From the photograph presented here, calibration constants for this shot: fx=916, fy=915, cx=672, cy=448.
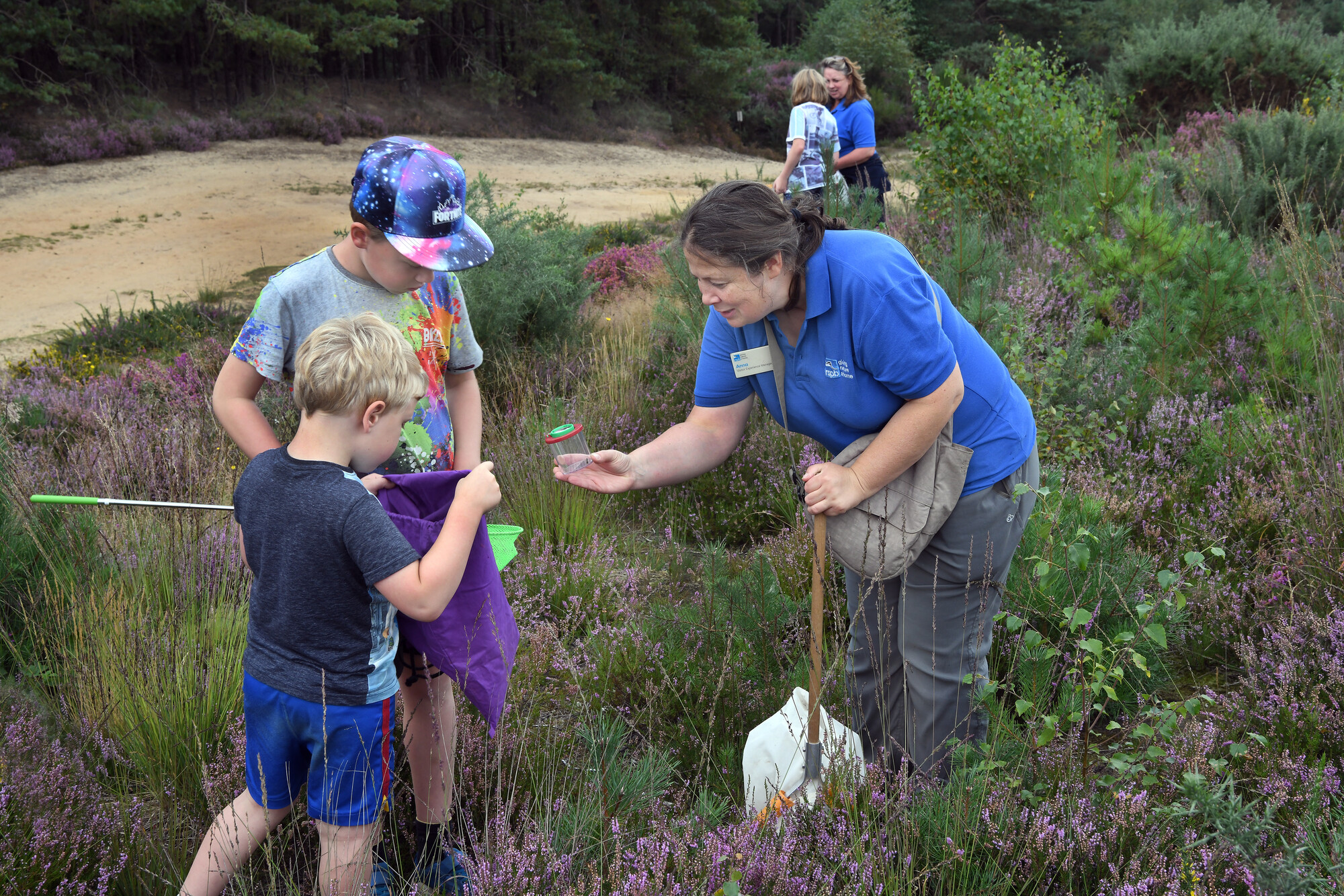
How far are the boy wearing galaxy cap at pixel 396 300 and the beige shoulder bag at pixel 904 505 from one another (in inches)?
33.8

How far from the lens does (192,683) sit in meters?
2.52

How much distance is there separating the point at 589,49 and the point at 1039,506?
29196mm

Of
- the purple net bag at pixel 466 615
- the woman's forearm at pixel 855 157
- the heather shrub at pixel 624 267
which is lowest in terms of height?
the heather shrub at pixel 624 267

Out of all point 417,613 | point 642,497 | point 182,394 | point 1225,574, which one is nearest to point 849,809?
point 417,613

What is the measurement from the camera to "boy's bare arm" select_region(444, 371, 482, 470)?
260cm

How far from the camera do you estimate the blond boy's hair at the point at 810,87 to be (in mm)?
7703

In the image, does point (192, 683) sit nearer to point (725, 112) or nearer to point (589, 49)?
point (589, 49)

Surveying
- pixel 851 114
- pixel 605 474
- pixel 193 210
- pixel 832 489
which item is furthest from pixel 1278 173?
pixel 193 210

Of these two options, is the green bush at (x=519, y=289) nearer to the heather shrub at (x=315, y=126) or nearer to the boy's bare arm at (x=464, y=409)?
the boy's bare arm at (x=464, y=409)

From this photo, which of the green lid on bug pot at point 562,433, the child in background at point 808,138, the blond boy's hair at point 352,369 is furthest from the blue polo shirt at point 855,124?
the blond boy's hair at point 352,369

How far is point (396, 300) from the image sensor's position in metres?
2.33

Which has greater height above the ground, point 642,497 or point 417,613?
point 417,613

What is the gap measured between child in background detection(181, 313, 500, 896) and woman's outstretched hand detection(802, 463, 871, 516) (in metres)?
0.75

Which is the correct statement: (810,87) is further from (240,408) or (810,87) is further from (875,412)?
(240,408)
